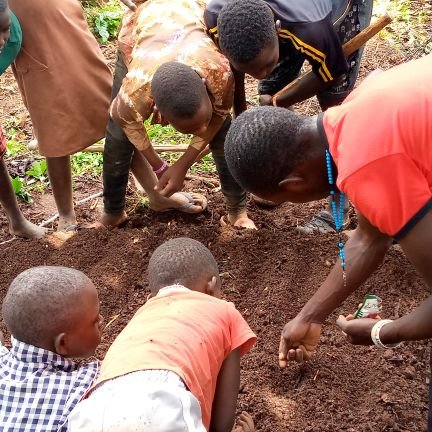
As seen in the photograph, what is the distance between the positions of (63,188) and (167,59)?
1.23 metres

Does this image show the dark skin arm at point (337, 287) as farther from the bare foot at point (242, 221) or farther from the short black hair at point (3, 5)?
the short black hair at point (3, 5)

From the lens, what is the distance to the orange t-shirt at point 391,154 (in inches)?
67.2

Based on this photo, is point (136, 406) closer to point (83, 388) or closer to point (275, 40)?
point (83, 388)

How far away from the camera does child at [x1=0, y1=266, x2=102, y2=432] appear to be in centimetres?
201

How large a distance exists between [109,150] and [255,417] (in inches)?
69.5

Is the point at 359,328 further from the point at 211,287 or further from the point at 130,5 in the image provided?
the point at 130,5

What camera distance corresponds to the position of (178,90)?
9.47 feet

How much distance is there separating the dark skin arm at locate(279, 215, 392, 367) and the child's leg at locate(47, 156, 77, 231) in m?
2.00

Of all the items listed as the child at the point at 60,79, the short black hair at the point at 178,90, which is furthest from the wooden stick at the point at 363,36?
the child at the point at 60,79

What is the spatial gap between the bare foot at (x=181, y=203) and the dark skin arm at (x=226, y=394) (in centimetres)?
176

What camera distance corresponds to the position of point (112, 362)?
194cm

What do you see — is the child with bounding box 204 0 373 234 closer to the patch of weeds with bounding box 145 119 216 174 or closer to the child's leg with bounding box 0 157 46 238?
the patch of weeds with bounding box 145 119 216 174

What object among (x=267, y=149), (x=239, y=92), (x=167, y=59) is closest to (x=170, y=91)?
(x=167, y=59)

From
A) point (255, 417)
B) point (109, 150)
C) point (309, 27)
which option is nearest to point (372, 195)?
point (255, 417)
